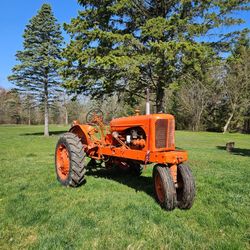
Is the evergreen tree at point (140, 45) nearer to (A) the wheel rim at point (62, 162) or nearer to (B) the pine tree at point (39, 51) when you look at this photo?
(A) the wheel rim at point (62, 162)

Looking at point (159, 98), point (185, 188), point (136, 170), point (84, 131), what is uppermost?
point (159, 98)

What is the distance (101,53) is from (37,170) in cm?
654

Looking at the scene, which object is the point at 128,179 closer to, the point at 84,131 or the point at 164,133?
the point at 84,131

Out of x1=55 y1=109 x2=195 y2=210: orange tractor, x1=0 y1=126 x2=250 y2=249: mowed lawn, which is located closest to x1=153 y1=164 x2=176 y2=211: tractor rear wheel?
x1=55 y1=109 x2=195 y2=210: orange tractor

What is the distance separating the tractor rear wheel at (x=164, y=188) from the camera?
17.1ft

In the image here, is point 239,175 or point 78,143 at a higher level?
point 78,143

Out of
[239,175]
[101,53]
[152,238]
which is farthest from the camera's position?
[101,53]

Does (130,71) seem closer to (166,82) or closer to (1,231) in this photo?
(166,82)

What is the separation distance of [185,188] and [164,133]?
1115mm

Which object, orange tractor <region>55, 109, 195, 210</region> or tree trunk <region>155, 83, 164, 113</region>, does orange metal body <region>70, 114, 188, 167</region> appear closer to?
orange tractor <region>55, 109, 195, 210</region>

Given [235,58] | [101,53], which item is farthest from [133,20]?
[235,58]

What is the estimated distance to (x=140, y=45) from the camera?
1364 centimetres

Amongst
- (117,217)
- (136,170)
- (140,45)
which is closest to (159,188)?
(117,217)

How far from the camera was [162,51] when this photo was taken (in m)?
12.7
